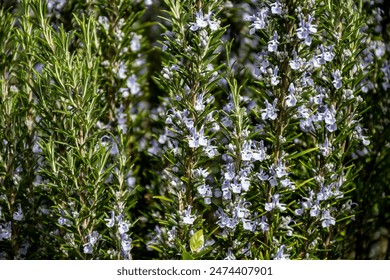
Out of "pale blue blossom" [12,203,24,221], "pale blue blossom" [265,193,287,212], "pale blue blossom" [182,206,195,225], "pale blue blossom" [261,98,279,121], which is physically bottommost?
"pale blue blossom" [182,206,195,225]

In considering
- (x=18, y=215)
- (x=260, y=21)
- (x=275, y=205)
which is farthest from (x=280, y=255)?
(x=18, y=215)

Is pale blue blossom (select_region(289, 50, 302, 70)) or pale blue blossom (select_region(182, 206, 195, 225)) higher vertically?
pale blue blossom (select_region(289, 50, 302, 70))

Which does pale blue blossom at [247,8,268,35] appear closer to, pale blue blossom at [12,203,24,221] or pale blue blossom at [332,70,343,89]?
pale blue blossom at [332,70,343,89]

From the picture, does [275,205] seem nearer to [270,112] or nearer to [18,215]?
[270,112]

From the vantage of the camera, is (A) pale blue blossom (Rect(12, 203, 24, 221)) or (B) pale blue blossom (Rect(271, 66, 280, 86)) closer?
(B) pale blue blossom (Rect(271, 66, 280, 86))

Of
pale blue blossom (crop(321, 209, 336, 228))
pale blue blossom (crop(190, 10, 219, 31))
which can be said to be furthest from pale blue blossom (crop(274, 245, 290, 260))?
pale blue blossom (crop(190, 10, 219, 31))

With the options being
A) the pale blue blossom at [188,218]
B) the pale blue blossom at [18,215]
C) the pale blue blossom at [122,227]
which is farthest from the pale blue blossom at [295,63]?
the pale blue blossom at [18,215]

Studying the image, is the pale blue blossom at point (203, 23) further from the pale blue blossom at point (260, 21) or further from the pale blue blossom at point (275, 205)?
the pale blue blossom at point (275, 205)

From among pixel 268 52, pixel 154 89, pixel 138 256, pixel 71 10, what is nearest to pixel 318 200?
pixel 268 52
